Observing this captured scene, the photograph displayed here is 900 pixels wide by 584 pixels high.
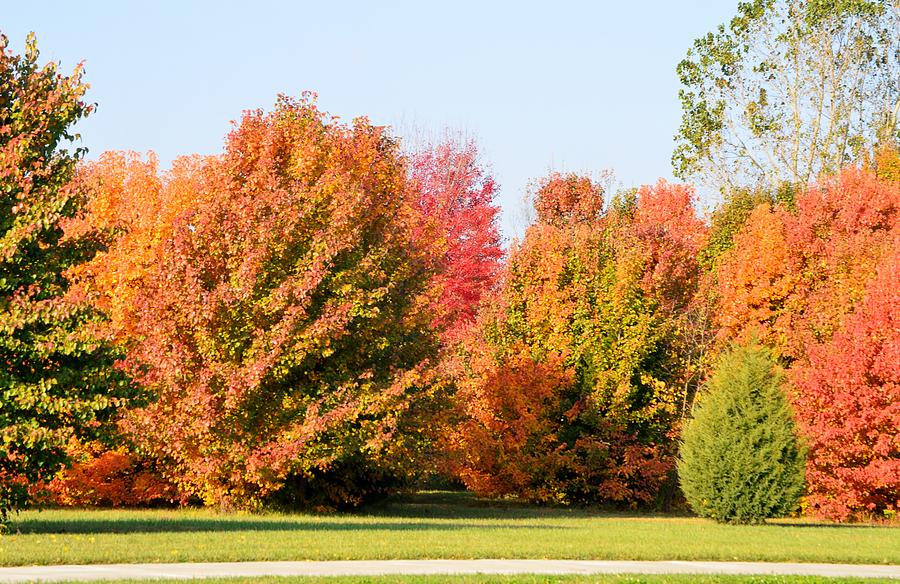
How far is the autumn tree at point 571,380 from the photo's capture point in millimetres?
36906

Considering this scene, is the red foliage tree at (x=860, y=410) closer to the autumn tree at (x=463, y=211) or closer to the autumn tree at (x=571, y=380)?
the autumn tree at (x=571, y=380)

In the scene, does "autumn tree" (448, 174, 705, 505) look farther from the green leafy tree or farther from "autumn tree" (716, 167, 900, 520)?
the green leafy tree

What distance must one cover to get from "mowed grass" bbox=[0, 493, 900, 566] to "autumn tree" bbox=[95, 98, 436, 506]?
1.61m

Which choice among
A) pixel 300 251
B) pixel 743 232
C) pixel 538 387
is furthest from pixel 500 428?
pixel 743 232

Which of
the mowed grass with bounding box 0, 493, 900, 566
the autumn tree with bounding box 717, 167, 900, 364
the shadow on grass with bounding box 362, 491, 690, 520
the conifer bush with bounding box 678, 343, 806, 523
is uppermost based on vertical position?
the autumn tree with bounding box 717, 167, 900, 364

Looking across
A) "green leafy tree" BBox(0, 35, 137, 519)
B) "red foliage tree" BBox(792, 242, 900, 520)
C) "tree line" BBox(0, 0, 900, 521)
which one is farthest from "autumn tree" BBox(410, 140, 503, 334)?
"green leafy tree" BBox(0, 35, 137, 519)

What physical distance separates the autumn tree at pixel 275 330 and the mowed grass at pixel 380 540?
5.27ft

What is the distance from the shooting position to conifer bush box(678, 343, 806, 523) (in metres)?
28.3

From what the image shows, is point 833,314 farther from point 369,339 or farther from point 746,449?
point 369,339

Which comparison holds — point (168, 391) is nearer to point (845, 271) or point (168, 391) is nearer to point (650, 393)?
point (650, 393)

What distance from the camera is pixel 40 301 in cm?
1869

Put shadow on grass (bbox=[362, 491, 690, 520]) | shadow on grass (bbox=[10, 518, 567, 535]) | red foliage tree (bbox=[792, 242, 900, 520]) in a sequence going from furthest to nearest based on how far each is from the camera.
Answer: shadow on grass (bbox=[362, 491, 690, 520])
red foliage tree (bbox=[792, 242, 900, 520])
shadow on grass (bbox=[10, 518, 567, 535])

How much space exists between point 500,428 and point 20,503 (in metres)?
20.0

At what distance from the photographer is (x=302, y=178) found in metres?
29.4
